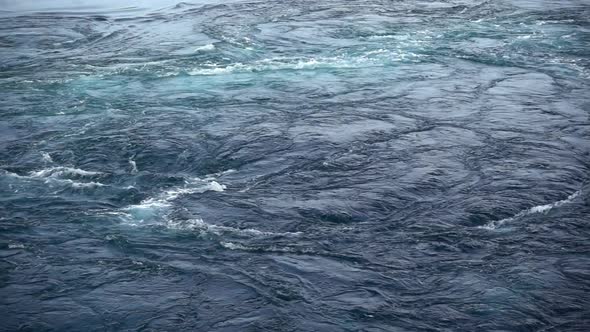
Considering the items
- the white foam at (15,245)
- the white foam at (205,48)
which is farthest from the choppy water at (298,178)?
the white foam at (205,48)

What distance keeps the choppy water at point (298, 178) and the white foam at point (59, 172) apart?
4 centimetres

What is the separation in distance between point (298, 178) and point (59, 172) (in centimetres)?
487

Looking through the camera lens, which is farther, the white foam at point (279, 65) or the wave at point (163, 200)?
the white foam at point (279, 65)

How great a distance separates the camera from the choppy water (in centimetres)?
1063

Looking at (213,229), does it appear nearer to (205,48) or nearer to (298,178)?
(298,178)

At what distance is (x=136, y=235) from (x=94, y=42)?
12684mm

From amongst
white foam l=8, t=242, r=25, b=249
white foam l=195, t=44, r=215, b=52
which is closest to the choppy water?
white foam l=8, t=242, r=25, b=249

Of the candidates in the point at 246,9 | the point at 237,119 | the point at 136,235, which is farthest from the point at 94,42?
the point at 136,235

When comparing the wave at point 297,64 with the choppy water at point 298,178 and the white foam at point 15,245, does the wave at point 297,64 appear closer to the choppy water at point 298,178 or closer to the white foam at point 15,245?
the choppy water at point 298,178

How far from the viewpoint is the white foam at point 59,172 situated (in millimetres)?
14281

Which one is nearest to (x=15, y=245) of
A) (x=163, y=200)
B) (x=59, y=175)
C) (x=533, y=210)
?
(x=59, y=175)

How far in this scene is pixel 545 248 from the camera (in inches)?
459

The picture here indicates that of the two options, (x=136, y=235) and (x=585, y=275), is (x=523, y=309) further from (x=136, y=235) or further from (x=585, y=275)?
(x=136, y=235)

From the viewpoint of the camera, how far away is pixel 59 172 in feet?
47.2
